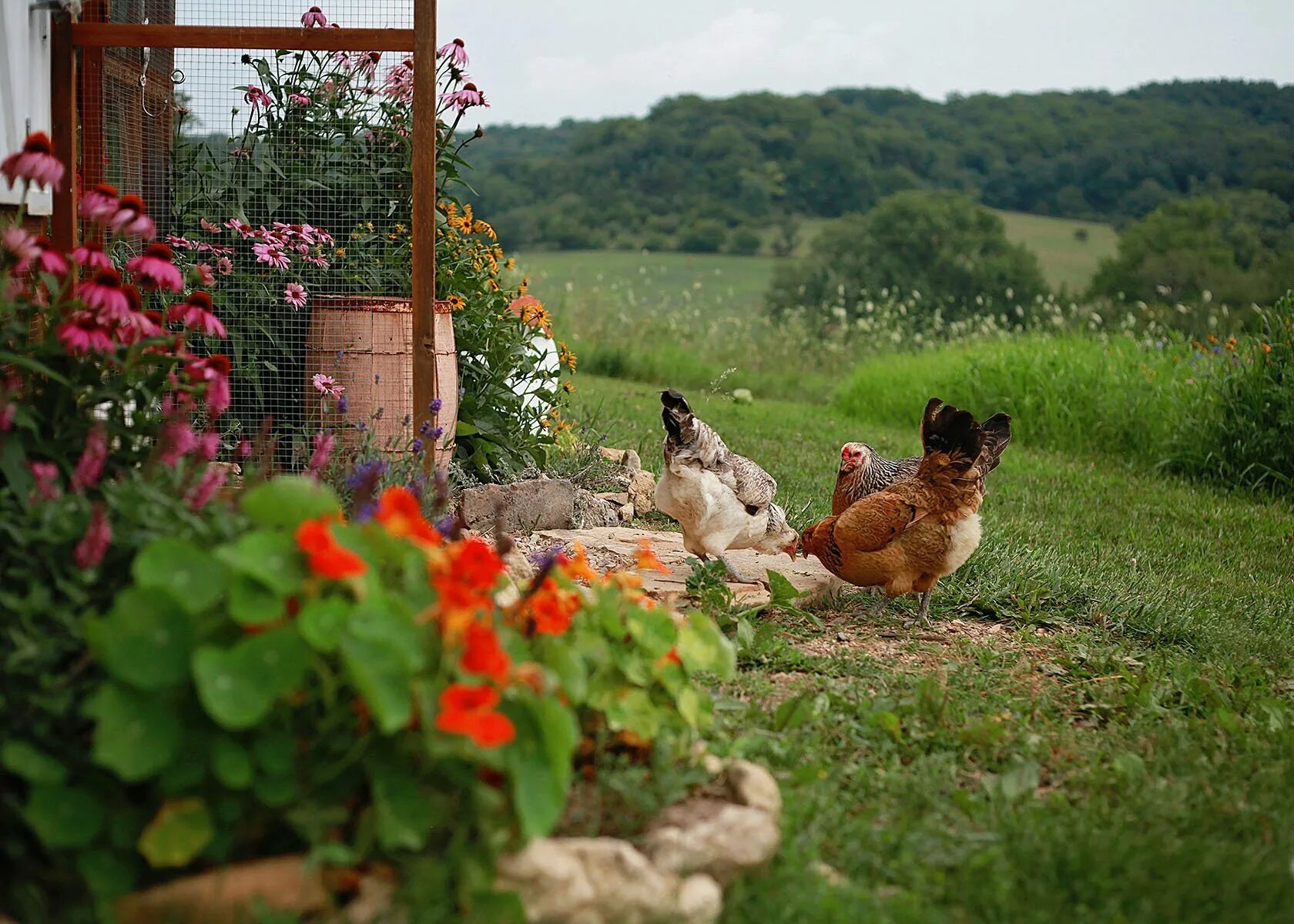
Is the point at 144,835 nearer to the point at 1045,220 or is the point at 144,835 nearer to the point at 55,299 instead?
the point at 55,299

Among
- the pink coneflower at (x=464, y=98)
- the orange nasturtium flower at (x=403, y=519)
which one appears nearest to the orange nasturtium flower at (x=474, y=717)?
the orange nasturtium flower at (x=403, y=519)

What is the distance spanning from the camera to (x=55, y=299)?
92.7 inches

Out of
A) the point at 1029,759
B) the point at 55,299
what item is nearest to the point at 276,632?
the point at 55,299

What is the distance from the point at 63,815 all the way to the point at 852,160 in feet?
99.6

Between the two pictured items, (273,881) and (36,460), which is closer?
(273,881)

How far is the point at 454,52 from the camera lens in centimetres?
495

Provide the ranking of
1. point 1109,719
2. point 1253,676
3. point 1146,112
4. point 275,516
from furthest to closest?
point 1146,112 < point 1253,676 < point 1109,719 < point 275,516

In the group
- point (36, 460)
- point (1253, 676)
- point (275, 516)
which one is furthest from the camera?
point (1253, 676)

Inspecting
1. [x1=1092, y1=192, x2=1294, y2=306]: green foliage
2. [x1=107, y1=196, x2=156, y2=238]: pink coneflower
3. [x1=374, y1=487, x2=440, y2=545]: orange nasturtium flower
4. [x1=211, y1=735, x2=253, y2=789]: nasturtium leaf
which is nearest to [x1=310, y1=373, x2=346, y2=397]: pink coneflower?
[x1=107, y1=196, x2=156, y2=238]: pink coneflower

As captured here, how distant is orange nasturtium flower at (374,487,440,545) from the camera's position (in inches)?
76.3

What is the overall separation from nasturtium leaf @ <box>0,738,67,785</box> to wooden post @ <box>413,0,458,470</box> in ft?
7.77

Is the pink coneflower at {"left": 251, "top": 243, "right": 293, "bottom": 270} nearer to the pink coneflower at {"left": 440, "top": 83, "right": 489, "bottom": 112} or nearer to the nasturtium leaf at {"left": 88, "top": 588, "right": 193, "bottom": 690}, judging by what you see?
the pink coneflower at {"left": 440, "top": 83, "right": 489, "bottom": 112}

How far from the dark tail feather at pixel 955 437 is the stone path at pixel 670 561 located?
79 cm

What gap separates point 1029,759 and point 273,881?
6.51 ft
